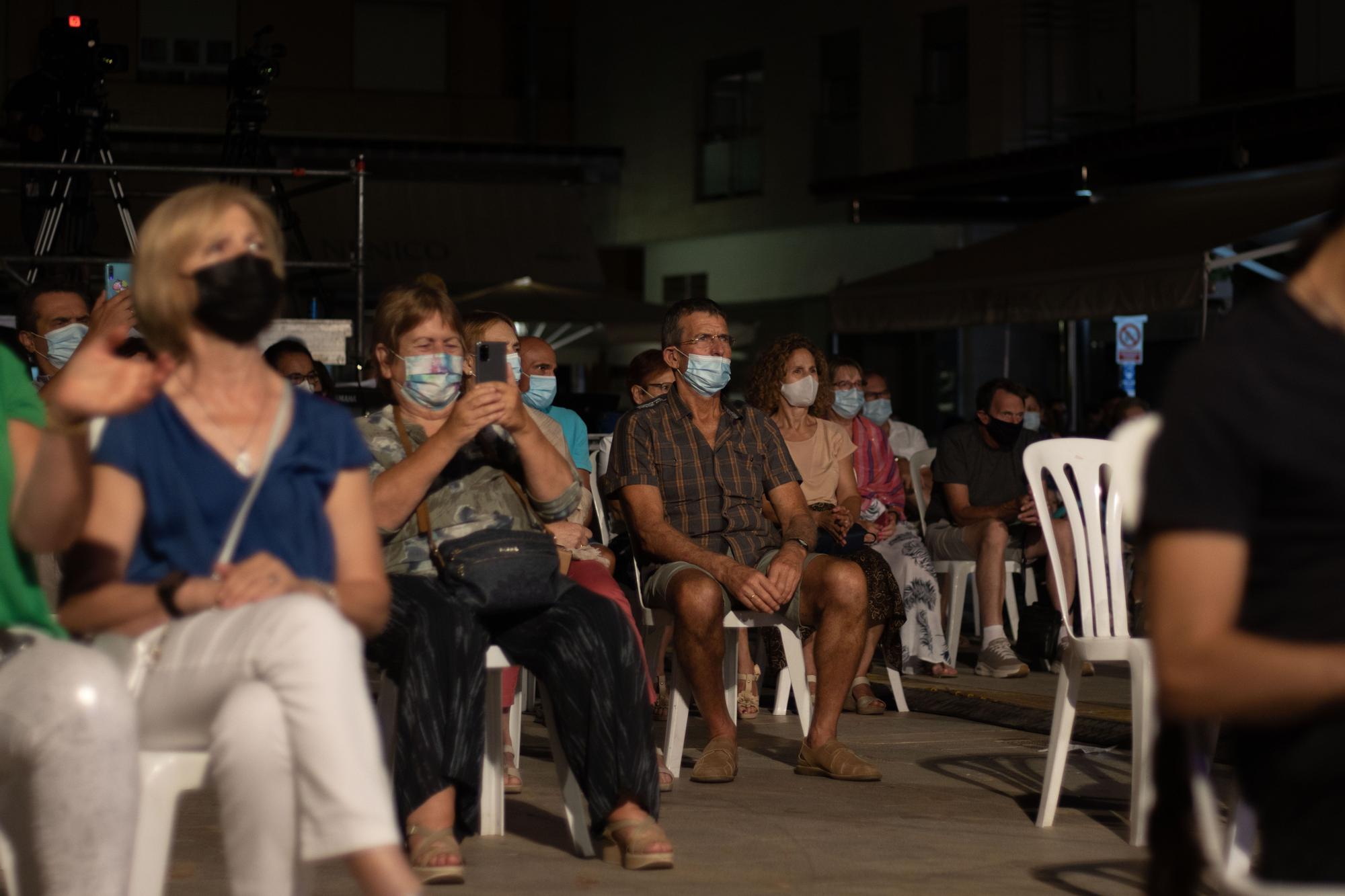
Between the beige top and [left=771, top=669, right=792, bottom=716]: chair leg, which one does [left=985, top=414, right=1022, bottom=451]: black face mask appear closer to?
the beige top

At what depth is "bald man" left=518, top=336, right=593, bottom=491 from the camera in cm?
718

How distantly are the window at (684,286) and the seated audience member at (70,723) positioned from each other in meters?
27.1

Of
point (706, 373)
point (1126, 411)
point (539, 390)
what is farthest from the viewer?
point (1126, 411)

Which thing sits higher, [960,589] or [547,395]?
[547,395]

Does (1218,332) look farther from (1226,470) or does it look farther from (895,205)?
(895,205)

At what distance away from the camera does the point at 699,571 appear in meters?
6.27

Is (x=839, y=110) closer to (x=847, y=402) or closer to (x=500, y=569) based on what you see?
(x=847, y=402)

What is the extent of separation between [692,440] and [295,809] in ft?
11.6

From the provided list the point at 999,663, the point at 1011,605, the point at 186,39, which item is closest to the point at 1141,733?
the point at 999,663

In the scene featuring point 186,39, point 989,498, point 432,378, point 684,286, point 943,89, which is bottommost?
point 989,498

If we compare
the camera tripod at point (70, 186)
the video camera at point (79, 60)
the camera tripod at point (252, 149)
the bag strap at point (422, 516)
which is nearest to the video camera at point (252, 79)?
the camera tripod at point (252, 149)

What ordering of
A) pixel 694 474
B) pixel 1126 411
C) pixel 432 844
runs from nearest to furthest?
pixel 432 844 → pixel 694 474 → pixel 1126 411

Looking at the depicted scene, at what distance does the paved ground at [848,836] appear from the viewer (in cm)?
466

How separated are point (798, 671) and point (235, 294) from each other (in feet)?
11.9
